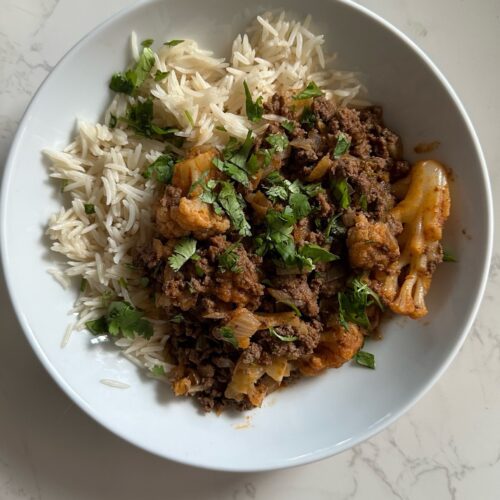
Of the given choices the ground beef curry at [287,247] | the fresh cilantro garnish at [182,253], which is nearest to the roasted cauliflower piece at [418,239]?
the ground beef curry at [287,247]

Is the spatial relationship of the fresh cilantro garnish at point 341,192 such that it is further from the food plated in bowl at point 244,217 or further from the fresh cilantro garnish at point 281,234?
the fresh cilantro garnish at point 281,234

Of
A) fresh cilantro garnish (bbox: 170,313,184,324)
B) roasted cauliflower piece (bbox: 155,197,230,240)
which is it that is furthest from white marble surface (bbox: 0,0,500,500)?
roasted cauliflower piece (bbox: 155,197,230,240)

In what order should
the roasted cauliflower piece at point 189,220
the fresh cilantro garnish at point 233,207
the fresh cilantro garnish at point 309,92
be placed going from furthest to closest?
1. the fresh cilantro garnish at point 309,92
2. the fresh cilantro garnish at point 233,207
3. the roasted cauliflower piece at point 189,220

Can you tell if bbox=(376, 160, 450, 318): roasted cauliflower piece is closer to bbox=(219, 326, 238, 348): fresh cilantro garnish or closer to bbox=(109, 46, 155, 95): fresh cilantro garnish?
bbox=(219, 326, 238, 348): fresh cilantro garnish

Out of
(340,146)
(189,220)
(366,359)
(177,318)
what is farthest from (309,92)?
(366,359)

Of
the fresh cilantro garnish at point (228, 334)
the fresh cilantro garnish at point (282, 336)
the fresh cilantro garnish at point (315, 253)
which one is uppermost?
the fresh cilantro garnish at point (315, 253)

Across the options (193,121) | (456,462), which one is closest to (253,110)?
(193,121)
